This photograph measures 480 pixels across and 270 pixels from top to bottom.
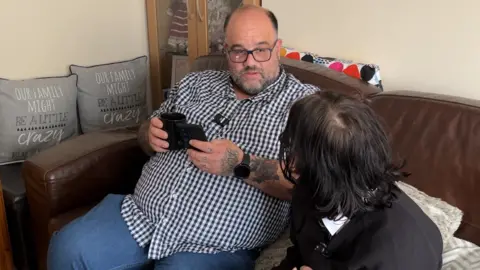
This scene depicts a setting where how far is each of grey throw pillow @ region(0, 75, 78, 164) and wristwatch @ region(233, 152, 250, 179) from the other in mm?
1382

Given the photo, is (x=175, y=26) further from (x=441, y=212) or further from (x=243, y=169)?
(x=441, y=212)

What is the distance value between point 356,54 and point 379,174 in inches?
41.3

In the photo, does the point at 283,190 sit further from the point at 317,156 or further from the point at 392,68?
the point at 392,68

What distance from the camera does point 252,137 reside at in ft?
5.00

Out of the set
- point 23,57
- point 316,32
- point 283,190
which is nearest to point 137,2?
point 23,57

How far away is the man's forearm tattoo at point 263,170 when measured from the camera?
1418 mm

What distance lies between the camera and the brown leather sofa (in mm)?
1361

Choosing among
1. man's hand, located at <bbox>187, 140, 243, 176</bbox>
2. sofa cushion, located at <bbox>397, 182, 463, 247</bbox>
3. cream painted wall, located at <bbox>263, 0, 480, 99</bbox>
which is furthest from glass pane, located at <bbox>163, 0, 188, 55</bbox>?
sofa cushion, located at <bbox>397, 182, 463, 247</bbox>

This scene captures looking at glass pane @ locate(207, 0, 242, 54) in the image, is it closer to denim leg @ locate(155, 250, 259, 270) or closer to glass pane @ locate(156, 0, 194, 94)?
glass pane @ locate(156, 0, 194, 94)

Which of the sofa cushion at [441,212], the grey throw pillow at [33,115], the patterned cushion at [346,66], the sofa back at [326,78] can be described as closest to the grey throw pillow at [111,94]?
the grey throw pillow at [33,115]

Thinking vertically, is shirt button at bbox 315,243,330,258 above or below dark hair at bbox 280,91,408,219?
below

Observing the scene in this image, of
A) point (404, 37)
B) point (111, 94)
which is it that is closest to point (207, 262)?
point (404, 37)

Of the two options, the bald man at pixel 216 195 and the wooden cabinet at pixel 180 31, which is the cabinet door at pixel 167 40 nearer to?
the wooden cabinet at pixel 180 31

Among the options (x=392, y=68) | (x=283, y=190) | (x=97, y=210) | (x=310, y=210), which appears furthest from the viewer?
(x=392, y=68)
